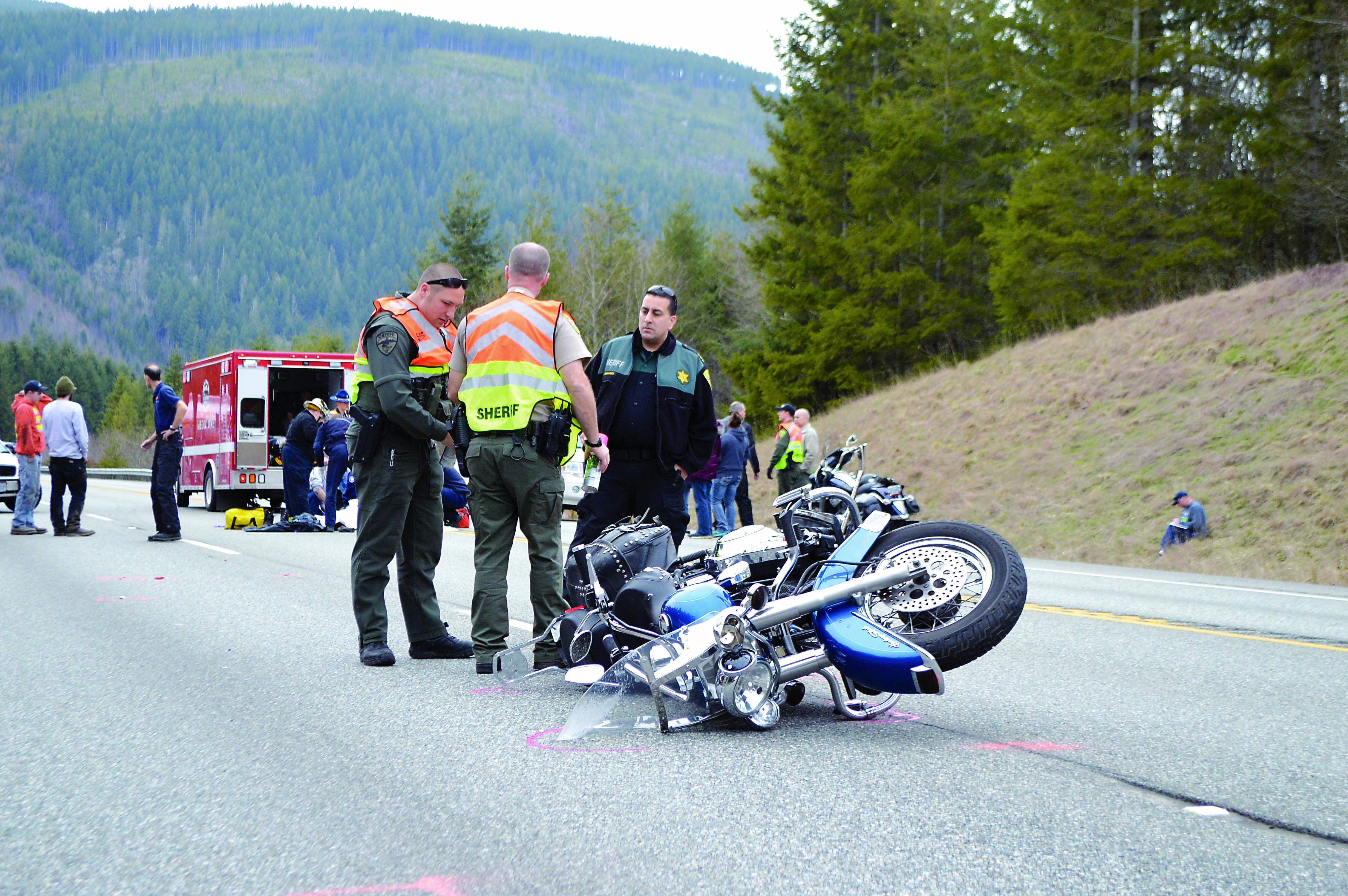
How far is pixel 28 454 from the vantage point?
15938 millimetres

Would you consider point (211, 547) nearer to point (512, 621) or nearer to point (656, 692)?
point (512, 621)

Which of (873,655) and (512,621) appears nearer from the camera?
(873,655)

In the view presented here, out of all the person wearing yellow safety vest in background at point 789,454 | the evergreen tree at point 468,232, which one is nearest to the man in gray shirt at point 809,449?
the person wearing yellow safety vest in background at point 789,454

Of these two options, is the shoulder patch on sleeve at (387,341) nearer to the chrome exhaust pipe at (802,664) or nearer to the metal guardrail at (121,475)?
the chrome exhaust pipe at (802,664)

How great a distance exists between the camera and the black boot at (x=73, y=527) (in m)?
15.9

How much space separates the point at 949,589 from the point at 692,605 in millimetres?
1090

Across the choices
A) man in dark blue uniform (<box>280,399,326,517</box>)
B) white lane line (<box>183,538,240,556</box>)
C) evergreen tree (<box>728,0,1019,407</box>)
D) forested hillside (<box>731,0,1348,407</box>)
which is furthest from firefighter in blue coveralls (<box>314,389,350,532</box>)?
evergreen tree (<box>728,0,1019,407</box>)

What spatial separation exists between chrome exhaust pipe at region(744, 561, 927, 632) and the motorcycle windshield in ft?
0.65

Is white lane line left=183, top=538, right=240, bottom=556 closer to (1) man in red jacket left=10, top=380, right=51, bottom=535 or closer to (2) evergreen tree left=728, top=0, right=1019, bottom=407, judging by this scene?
(1) man in red jacket left=10, top=380, right=51, bottom=535

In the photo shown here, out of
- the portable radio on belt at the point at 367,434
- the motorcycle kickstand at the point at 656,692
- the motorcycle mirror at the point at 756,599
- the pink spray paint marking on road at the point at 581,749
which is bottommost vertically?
the pink spray paint marking on road at the point at 581,749

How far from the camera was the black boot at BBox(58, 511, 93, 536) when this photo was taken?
15.9 metres

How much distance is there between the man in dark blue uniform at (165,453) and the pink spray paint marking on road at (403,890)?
41.7 feet

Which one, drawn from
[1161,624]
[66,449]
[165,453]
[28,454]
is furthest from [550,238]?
[1161,624]

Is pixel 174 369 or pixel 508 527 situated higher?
pixel 174 369
